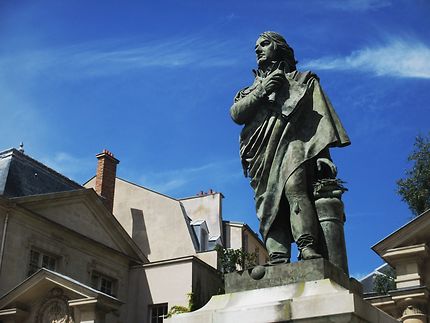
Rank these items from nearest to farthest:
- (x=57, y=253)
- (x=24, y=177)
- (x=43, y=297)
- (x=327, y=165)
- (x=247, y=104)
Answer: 1. (x=327, y=165)
2. (x=247, y=104)
3. (x=43, y=297)
4. (x=57, y=253)
5. (x=24, y=177)

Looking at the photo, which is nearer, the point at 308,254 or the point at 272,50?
the point at 308,254

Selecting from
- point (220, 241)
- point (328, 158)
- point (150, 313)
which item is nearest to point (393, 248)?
point (150, 313)

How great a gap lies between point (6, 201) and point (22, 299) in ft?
12.4

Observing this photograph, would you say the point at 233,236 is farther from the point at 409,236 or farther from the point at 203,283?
the point at 409,236

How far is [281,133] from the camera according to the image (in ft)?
20.6

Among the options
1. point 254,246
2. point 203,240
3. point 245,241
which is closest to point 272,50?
point 203,240

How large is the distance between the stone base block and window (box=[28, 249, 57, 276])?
18628 mm

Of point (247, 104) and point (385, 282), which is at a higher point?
point (385, 282)

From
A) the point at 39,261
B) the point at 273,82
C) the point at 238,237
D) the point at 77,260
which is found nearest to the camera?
the point at 273,82

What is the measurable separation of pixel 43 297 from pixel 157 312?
6.38 m

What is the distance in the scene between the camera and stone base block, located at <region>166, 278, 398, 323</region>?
4.92m

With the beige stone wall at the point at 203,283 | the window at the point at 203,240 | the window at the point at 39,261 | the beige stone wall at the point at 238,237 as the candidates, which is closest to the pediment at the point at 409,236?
the beige stone wall at the point at 203,283

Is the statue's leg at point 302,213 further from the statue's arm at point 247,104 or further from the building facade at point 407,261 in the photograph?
the building facade at point 407,261

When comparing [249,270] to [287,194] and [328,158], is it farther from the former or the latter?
[328,158]
